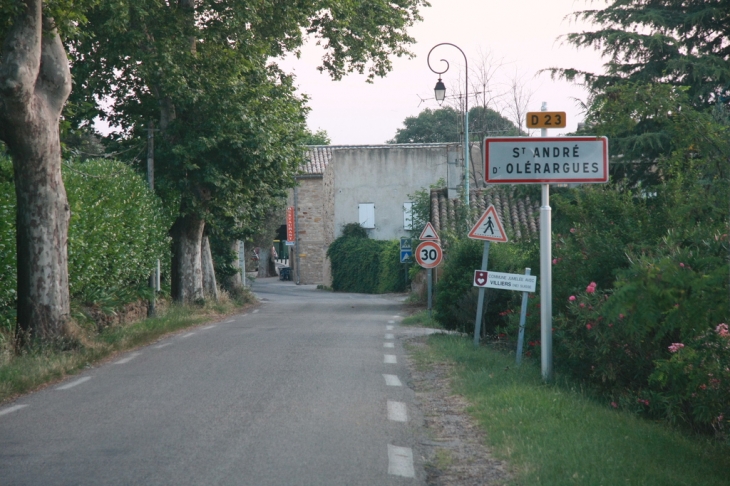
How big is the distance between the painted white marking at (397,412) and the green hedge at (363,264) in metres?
36.8

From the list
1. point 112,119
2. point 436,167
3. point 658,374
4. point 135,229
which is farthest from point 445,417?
point 436,167

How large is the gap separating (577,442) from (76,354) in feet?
27.0

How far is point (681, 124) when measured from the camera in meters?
12.4

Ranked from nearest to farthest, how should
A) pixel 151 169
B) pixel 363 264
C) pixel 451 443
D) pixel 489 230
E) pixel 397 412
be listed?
pixel 451 443 < pixel 397 412 < pixel 489 230 < pixel 151 169 < pixel 363 264

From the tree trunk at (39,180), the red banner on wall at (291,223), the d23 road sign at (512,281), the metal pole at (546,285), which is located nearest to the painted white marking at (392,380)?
the metal pole at (546,285)

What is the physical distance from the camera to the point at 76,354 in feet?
40.9

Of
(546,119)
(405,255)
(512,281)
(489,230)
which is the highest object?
(546,119)

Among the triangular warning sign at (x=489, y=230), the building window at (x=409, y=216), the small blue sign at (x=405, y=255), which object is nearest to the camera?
the triangular warning sign at (x=489, y=230)

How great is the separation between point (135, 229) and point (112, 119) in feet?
17.6

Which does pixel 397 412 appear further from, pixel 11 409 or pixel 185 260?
pixel 185 260

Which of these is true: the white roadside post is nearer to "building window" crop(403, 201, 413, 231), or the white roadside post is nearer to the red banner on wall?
"building window" crop(403, 201, 413, 231)

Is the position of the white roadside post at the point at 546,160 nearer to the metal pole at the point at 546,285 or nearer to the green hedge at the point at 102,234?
the metal pole at the point at 546,285

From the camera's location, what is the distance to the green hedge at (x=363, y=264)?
47188mm

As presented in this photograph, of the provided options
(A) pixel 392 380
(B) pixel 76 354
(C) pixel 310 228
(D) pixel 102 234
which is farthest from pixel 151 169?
(C) pixel 310 228
